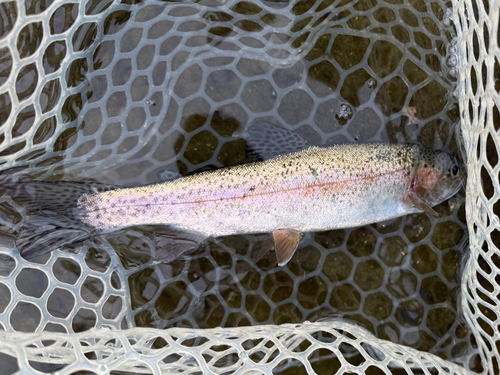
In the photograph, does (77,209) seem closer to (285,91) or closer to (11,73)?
(11,73)

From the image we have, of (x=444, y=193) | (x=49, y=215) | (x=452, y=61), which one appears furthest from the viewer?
(x=452, y=61)

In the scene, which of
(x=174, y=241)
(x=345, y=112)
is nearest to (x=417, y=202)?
(x=345, y=112)

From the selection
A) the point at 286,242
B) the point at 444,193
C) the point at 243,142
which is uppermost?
the point at 243,142

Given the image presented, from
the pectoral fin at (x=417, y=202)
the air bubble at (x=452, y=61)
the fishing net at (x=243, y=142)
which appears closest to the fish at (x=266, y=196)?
the pectoral fin at (x=417, y=202)

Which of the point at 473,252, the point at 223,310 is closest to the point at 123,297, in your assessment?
the point at 223,310

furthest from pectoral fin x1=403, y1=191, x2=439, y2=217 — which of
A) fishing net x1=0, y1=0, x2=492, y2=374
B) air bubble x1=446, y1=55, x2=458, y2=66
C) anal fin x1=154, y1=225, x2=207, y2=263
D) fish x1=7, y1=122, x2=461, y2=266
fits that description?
anal fin x1=154, y1=225, x2=207, y2=263

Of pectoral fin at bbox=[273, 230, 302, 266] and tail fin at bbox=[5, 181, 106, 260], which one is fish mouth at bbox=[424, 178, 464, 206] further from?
tail fin at bbox=[5, 181, 106, 260]

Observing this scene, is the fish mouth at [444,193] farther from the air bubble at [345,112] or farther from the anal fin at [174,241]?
the anal fin at [174,241]

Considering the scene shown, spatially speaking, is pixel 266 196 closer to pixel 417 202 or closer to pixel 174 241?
pixel 174 241
